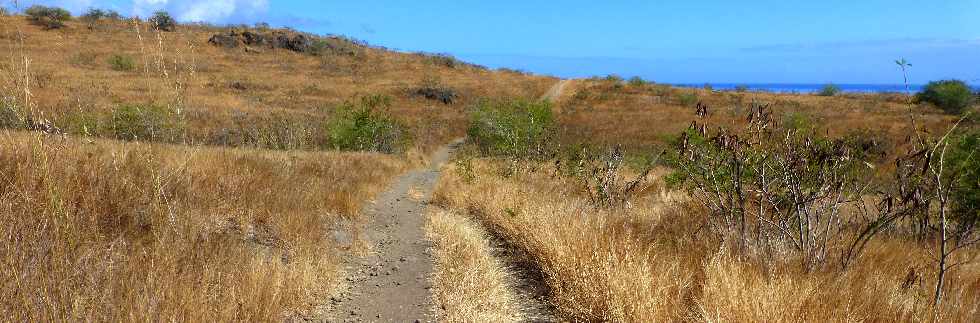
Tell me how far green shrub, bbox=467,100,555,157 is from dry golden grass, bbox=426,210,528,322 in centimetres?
851

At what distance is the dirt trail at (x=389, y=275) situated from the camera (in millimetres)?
3876

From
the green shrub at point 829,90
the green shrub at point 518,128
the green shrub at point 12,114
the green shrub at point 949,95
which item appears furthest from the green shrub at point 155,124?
the green shrub at point 829,90

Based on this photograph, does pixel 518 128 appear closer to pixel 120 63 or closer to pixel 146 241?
pixel 146 241

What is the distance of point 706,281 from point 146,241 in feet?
12.5

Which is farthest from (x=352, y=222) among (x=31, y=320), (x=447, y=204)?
(x=31, y=320)

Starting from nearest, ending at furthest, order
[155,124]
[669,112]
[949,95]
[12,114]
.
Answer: [155,124] < [12,114] < [949,95] < [669,112]

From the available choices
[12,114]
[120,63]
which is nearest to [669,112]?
[12,114]

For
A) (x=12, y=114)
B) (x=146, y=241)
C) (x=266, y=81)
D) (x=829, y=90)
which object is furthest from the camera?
(x=829, y=90)

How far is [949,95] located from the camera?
43.2 metres

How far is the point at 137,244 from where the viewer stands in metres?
3.28

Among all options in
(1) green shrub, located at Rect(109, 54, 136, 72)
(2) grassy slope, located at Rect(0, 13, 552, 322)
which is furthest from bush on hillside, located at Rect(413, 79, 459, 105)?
(2) grassy slope, located at Rect(0, 13, 552, 322)

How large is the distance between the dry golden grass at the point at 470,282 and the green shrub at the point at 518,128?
27.9ft

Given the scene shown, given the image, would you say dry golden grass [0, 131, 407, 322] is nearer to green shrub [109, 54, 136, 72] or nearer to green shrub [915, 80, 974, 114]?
green shrub [109, 54, 136, 72]

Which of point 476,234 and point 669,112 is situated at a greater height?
point 669,112
